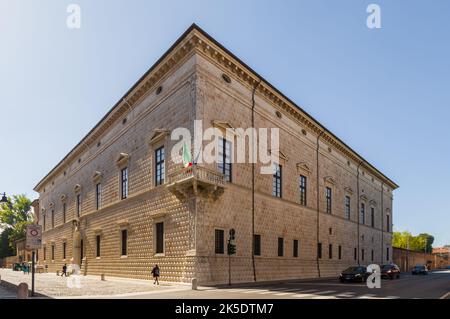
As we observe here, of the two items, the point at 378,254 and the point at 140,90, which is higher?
the point at 140,90

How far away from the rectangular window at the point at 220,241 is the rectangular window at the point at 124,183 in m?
10.7

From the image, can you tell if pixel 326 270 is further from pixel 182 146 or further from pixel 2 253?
pixel 2 253

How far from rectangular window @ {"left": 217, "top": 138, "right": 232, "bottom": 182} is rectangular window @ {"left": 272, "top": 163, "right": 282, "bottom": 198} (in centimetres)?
626

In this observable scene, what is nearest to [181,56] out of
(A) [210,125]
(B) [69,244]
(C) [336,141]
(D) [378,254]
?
(A) [210,125]

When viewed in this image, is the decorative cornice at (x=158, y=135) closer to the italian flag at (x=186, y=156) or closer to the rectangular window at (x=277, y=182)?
the italian flag at (x=186, y=156)

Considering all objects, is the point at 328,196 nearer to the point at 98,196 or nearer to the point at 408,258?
the point at 98,196

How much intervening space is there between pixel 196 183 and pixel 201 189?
737 millimetres

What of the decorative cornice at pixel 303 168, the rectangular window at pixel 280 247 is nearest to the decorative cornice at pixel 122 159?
the rectangular window at pixel 280 247

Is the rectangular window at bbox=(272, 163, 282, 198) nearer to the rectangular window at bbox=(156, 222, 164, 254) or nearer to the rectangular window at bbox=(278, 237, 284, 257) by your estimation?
the rectangular window at bbox=(278, 237, 284, 257)

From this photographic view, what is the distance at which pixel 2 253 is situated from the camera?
93125mm

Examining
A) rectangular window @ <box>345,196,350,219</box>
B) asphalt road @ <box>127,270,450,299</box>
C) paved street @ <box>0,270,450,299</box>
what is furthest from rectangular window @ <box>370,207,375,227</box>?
asphalt road @ <box>127,270,450,299</box>

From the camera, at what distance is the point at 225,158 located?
2530 centimetres

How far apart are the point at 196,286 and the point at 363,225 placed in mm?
35141

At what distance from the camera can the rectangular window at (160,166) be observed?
2611 centimetres
